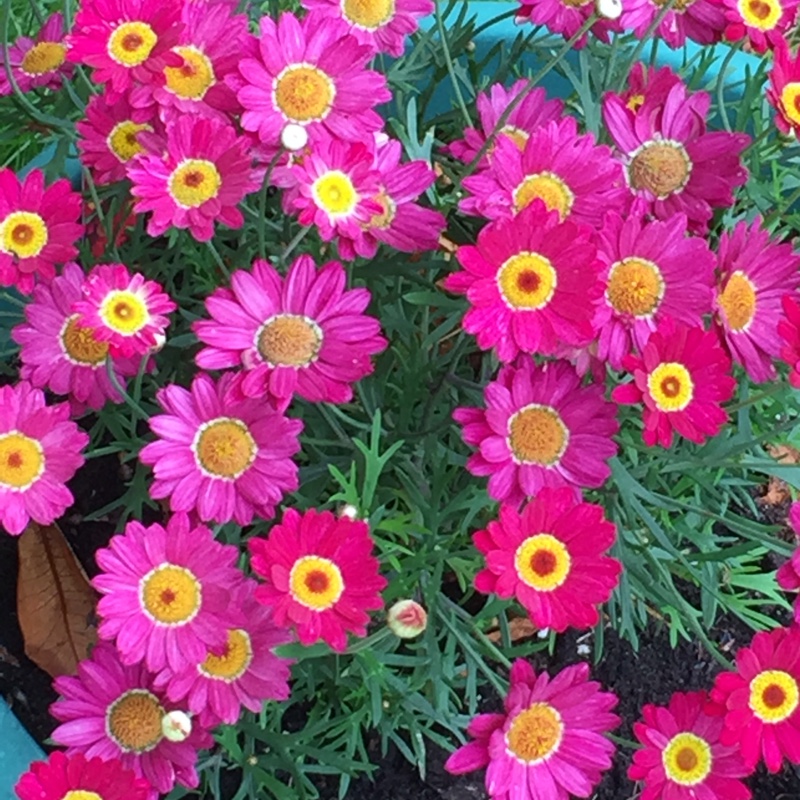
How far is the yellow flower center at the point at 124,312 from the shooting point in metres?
0.72

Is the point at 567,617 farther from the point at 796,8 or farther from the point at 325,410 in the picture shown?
the point at 796,8

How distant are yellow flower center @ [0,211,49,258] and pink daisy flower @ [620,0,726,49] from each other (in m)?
0.48

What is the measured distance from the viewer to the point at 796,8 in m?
0.87

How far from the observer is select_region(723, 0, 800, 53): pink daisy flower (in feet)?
2.70

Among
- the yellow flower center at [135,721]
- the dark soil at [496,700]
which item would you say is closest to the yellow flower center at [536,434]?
the yellow flower center at [135,721]

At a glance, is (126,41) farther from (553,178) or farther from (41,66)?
(553,178)

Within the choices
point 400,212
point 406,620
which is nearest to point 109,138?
point 400,212

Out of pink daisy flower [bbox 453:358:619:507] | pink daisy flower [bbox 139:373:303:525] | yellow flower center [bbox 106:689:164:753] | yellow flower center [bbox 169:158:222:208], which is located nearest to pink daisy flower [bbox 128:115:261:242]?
yellow flower center [bbox 169:158:222:208]

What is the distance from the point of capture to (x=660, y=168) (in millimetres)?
794

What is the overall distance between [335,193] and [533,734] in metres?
0.39

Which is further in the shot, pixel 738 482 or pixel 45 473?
pixel 738 482

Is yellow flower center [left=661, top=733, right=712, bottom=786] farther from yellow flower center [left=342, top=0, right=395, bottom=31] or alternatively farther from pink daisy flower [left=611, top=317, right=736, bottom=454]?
yellow flower center [left=342, top=0, right=395, bottom=31]

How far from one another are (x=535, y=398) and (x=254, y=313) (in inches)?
8.0

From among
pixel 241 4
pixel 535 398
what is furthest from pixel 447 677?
pixel 241 4
